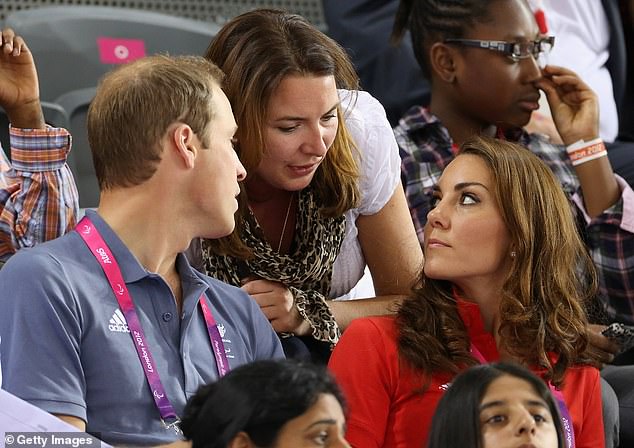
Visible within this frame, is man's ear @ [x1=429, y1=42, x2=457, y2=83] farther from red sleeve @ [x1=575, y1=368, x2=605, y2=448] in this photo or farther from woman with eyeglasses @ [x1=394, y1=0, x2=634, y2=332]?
red sleeve @ [x1=575, y1=368, x2=605, y2=448]

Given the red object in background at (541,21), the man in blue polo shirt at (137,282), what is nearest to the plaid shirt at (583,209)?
the red object in background at (541,21)

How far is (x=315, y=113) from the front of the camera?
2.00m

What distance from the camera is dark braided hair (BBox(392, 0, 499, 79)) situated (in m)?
2.85

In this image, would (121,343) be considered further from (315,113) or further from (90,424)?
(315,113)

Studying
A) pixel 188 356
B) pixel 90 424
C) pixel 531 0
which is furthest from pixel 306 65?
pixel 531 0

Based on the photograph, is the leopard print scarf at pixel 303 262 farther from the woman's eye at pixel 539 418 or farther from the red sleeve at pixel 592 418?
the woman's eye at pixel 539 418

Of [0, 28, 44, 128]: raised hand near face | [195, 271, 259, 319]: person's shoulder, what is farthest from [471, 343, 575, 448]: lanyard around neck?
[0, 28, 44, 128]: raised hand near face

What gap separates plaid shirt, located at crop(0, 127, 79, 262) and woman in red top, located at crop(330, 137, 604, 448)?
0.54 m

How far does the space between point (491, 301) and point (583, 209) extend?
814 millimetres

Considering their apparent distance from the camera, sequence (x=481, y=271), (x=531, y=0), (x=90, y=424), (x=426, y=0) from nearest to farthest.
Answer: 1. (x=90, y=424)
2. (x=481, y=271)
3. (x=426, y=0)
4. (x=531, y=0)

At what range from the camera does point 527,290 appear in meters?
1.97

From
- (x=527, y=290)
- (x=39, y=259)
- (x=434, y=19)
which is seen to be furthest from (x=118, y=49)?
(x=39, y=259)

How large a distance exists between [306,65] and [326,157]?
0.20 meters

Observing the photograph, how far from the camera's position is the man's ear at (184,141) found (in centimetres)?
163
